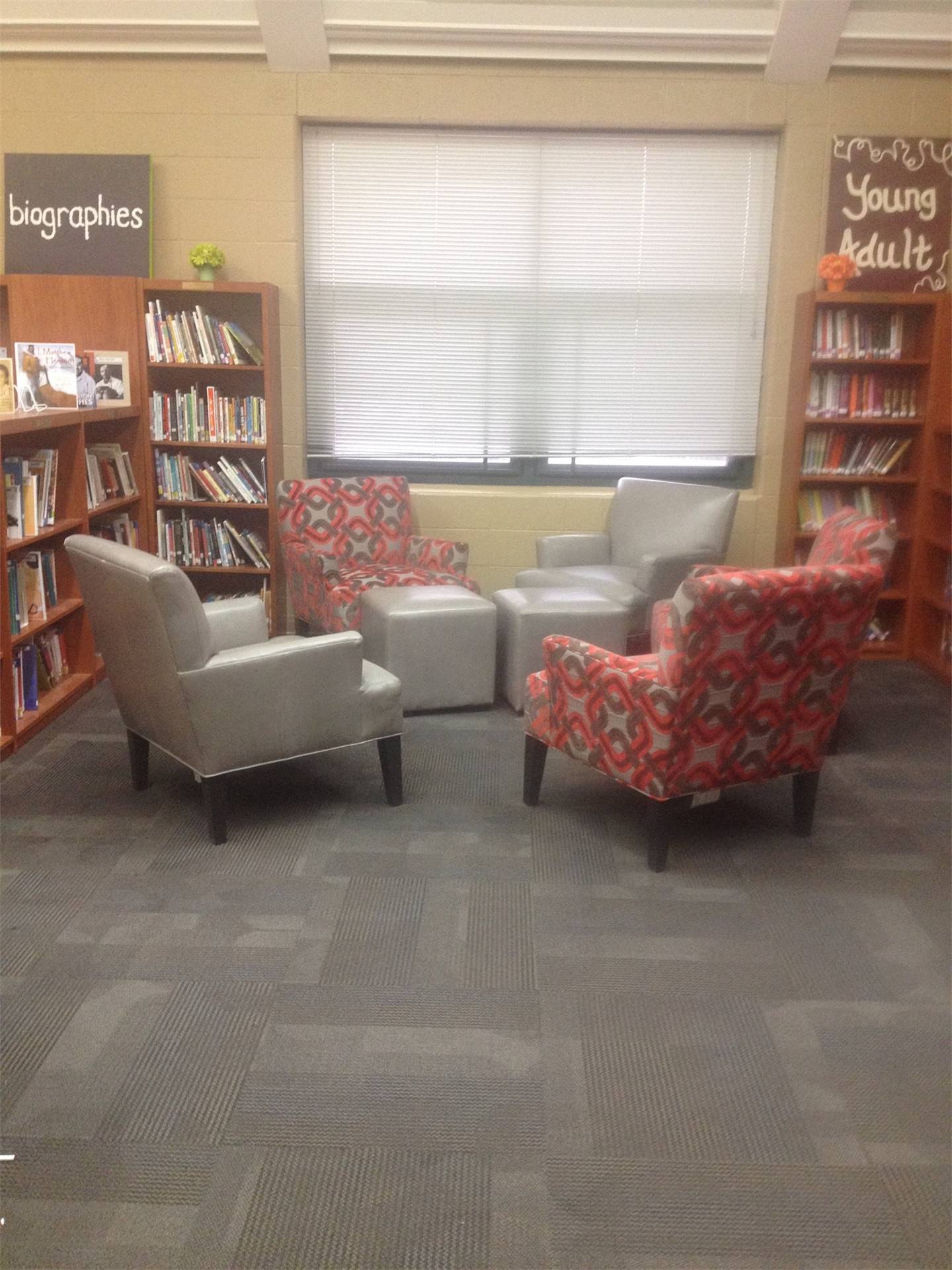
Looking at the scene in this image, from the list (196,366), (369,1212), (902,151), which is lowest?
(369,1212)

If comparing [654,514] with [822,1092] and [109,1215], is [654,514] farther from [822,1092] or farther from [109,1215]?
[109,1215]

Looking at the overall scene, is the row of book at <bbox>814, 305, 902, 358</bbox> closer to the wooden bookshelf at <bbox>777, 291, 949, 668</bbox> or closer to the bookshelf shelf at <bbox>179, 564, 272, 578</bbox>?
the wooden bookshelf at <bbox>777, 291, 949, 668</bbox>

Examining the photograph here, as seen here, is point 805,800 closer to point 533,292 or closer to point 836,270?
point 836,270

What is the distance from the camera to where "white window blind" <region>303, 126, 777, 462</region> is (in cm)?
572

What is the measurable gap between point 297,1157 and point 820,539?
9.36 feet

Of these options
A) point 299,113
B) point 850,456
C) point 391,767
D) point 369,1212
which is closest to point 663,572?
point 850,456

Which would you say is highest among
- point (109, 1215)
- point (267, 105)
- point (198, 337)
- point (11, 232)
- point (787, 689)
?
point (267, 105)

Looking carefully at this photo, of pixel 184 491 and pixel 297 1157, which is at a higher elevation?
pixel 184 491

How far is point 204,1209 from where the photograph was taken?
6.44ft

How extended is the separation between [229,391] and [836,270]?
310 cm

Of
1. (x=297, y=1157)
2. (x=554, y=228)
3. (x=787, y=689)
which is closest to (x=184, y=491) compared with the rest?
(x=554, y=228)

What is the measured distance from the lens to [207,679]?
3.27m

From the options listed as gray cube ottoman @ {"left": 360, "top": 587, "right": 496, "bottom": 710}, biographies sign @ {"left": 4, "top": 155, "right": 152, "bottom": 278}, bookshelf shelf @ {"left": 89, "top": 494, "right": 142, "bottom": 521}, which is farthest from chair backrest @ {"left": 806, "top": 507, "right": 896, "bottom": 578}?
biographies sign @ {"left": 4, "top": 155, "right": 152, "bottom": 278}

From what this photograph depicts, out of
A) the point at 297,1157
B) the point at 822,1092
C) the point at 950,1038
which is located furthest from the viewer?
the point at 950,1038
